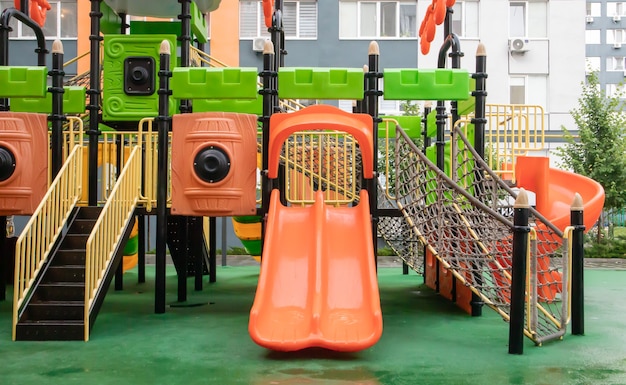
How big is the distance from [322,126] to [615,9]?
71.7 metres

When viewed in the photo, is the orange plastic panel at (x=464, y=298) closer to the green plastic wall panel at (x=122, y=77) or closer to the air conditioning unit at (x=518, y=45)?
the green plastic wall panel at (x=122, y=77)

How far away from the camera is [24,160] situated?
9633 mm

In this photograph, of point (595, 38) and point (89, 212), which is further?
point (595, 38)

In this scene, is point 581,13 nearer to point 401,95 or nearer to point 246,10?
point 246,10

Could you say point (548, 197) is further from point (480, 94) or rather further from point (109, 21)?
point (109, 21)

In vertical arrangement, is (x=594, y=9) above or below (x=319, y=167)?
above

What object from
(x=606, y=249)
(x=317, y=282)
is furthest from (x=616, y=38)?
(x=317, y=282)

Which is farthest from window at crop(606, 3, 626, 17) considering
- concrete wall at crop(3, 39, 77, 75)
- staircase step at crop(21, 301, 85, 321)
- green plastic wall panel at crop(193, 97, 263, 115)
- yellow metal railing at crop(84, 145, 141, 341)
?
Result: staircase step at crop(21, 301, 85, 321)

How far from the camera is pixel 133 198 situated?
991 cm

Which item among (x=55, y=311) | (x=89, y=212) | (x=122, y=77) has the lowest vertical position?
(x=55, y=311)

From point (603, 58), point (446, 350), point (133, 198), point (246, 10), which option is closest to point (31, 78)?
point (133, 198)

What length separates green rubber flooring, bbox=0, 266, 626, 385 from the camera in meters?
6.26

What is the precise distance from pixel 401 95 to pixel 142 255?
21.6ft

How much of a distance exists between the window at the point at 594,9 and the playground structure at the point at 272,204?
66.7 m
